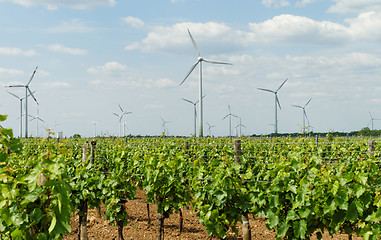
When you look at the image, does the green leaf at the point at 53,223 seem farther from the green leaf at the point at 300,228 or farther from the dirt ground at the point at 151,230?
the dirt ground at the point at 151,230

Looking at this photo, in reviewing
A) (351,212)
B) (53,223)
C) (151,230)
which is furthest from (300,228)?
(151,230)

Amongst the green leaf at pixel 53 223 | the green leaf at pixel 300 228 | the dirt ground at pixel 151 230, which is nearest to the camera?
the green leaf at pixel 53 223

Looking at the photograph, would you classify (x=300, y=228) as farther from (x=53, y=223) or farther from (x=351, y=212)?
(x=53, y=223)

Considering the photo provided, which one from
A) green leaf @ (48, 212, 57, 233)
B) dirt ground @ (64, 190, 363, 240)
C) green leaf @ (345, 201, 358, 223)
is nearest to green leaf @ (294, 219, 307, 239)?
green leaf @ (345, 201, 358, 223)

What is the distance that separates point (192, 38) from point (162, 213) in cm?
2601

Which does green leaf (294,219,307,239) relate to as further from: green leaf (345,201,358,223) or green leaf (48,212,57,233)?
green leaf (48,212,57,233)

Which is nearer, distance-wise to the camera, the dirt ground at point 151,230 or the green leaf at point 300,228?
the green leaf at point 300,228

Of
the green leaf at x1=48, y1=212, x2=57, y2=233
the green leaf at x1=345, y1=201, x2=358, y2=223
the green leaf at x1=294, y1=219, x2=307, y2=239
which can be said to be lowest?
the green leaf at x1=294, y1=219, x2=307, y2=239

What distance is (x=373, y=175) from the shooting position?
6.54 metres

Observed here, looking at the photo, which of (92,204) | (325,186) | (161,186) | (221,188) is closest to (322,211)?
(325,186)

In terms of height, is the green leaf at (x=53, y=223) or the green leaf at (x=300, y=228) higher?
the green leaf at (x=53, y=223)

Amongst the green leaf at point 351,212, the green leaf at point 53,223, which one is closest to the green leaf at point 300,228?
the green leaf at point 351,212

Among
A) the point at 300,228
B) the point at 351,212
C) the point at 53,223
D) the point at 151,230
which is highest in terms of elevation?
the point at 53,223

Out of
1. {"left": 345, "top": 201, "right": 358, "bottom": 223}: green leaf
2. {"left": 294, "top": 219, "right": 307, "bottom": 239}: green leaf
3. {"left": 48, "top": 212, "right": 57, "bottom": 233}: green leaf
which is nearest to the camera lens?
{"left": 48, "top": 212, "right": 57, "bottom": 233}: green leaf
